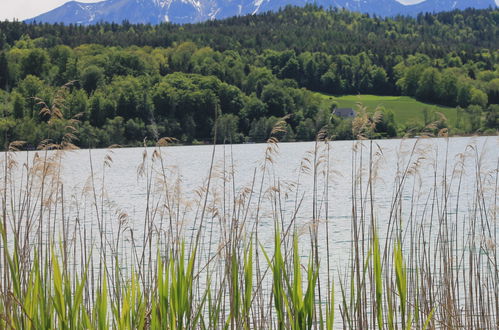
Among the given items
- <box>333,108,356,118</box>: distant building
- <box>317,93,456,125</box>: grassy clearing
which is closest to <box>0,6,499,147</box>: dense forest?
<box>317,93,456,125</box>: grassy clearing

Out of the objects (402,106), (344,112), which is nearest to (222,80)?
(344,112)

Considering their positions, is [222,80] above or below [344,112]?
above

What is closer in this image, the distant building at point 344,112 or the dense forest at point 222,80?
the dense forest at point 222,80

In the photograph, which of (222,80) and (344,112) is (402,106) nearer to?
(344,112)

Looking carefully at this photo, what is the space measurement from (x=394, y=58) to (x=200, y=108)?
8348 centimetres

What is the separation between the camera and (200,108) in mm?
110188

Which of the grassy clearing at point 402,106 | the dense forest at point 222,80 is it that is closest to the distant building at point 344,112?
the grassy clearing at point 402,106

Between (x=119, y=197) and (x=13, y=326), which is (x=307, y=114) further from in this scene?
(x=13, y=326)

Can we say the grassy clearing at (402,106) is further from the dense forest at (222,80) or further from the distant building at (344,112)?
the dense forest at (222,80)

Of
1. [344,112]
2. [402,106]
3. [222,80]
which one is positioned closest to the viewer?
[344,112]

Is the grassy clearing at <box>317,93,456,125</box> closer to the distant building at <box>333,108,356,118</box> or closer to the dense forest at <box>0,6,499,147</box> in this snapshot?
the distant building at <box>333,108,356,118</box>

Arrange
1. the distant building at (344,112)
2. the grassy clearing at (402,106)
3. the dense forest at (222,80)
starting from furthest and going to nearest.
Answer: the grassy clearing at (402,106), the distant building at (344,112), the dense forest at (222,80)

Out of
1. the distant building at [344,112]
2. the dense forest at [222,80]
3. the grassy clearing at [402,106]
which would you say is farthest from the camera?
the grassy clearing at [402,106]

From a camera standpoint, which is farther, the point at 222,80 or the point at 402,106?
the point at 222,80
